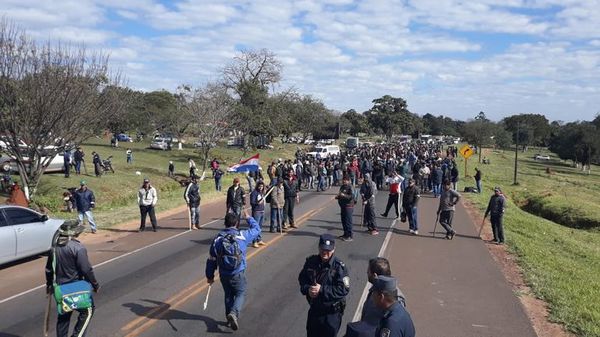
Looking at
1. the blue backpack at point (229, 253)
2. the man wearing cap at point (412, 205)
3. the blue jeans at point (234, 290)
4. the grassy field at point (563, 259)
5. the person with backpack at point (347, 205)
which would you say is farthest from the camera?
the man wearing cap at point (412, 205)

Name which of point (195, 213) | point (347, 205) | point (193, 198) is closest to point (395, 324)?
point (347, 205)

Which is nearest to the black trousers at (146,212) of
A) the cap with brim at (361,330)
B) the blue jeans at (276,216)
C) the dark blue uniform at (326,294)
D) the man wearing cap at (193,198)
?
the man wearing cap at (193,198)

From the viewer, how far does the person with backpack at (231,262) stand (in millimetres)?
7254

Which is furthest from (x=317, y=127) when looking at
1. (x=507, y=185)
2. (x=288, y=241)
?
(x=288, y=241)

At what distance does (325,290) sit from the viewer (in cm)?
556

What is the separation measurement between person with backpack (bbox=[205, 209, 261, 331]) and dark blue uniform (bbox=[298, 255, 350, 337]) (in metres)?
1.77

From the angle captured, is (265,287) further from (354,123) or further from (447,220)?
(354,123)

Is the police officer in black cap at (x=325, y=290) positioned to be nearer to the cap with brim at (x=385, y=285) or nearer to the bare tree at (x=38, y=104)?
the cap with brim at (x=385, y=285)

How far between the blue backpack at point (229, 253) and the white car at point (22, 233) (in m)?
5.62

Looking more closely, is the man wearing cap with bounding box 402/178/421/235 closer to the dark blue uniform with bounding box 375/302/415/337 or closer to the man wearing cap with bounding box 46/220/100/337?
the man wearing cap with bounding box 46/220/100/337

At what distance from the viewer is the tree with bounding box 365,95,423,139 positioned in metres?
116

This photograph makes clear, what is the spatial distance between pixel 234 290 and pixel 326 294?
2291mm

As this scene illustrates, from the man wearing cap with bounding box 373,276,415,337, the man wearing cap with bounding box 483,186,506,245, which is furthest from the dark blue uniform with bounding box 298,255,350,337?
the man wearing cap with bounding box 483,186,506,245

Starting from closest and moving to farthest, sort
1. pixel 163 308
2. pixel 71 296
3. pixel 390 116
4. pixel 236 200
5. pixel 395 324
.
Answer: pixel 395 324 < pixel 71 296 < pixel 163 308 < pixel 236 200 < pixel 390 116
